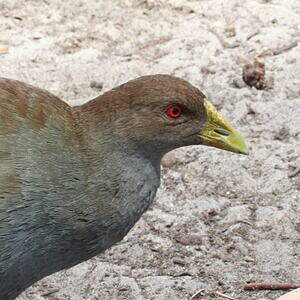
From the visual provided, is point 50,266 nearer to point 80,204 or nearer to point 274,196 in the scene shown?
point 80,204

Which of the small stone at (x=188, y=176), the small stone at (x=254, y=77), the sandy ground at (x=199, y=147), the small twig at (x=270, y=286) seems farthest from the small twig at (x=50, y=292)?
the small stone at (x=254, y=77)

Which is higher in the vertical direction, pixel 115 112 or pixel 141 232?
pixel 115 112

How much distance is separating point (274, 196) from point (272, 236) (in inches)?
15.5

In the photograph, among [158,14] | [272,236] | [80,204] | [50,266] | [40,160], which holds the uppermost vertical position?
[158,14]

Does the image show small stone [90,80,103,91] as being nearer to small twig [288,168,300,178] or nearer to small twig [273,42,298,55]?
small twig [273,42,298,55]

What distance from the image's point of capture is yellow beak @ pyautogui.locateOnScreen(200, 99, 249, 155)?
12.4 ft

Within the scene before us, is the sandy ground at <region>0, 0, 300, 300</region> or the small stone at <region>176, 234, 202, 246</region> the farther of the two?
the small stone at <region>176, 234, 202, 246</region>

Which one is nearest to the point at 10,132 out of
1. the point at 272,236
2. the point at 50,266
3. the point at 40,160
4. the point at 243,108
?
the point at 40,160

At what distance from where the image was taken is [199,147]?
18.0 ft

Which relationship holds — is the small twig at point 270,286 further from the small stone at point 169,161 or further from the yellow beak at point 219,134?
the small stone at point 169,161

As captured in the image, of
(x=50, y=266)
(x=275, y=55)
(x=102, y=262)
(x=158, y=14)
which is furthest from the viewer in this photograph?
(x=158, y=14)

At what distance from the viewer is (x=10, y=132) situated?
132 inches

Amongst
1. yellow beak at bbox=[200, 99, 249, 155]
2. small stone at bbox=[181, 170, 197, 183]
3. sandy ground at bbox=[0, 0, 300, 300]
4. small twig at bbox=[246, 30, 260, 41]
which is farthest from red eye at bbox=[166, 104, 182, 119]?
small twig at bbox=[246, 30, 260, 41]

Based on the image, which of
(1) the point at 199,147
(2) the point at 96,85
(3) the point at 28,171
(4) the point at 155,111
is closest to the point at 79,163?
(3) the point at 28,171
